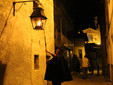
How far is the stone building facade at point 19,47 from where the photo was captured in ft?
19.3

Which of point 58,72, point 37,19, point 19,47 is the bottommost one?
point 58,72

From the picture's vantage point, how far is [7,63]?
605cm

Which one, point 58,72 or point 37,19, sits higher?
point 37,19

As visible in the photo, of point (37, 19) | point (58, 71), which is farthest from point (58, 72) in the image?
point (37, 19)

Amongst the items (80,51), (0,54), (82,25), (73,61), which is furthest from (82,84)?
(82,25)

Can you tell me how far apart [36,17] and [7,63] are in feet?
6.71

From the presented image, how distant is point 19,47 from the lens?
6.74 metres

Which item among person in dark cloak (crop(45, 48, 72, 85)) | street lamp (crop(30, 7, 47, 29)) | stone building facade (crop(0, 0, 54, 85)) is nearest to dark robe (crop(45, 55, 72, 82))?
person in dark cloak (crop(45, 48, 72, 85))

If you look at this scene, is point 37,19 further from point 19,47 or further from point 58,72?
point 58,72

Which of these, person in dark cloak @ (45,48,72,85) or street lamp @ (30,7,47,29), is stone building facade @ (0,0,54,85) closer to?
street lamp @ (30,7,47,29)

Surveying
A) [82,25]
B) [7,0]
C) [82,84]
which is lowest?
[82,84]

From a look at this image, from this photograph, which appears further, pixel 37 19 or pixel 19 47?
pixel 37 19

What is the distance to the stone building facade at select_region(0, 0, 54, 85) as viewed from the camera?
5887mm

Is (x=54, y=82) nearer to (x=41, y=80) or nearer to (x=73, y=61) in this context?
(x=41, y=80)
